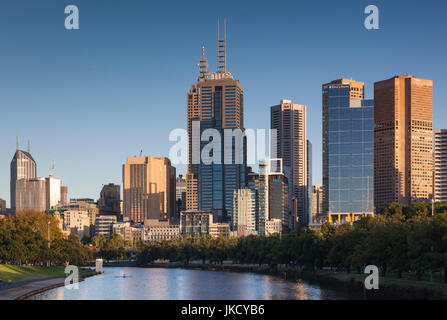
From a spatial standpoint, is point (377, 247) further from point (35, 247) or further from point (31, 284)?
point (35, 247)

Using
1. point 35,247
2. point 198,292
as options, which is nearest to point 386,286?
point 198,292

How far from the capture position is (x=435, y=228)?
83438 millimetres

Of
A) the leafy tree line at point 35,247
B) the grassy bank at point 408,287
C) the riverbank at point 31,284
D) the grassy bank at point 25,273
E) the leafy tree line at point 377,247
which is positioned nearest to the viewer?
the grassy bank at point 408,287

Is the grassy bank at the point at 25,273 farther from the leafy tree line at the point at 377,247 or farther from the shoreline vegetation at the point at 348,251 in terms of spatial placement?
the leafy tree line at the point at 377,247

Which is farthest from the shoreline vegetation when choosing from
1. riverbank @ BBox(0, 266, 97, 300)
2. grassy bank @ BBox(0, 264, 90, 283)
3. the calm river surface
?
the calm river surface

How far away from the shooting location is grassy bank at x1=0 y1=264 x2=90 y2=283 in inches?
Result: 4268

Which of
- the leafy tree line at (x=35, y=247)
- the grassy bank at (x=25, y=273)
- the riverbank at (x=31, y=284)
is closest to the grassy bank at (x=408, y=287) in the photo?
the riverbank at (x=31, y=284)

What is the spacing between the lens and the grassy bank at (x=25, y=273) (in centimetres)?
10840

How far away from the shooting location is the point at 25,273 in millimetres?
121250

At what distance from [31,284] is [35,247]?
35.1 meters

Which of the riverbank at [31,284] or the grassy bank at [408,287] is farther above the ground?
the grassy bank at [408,287]
